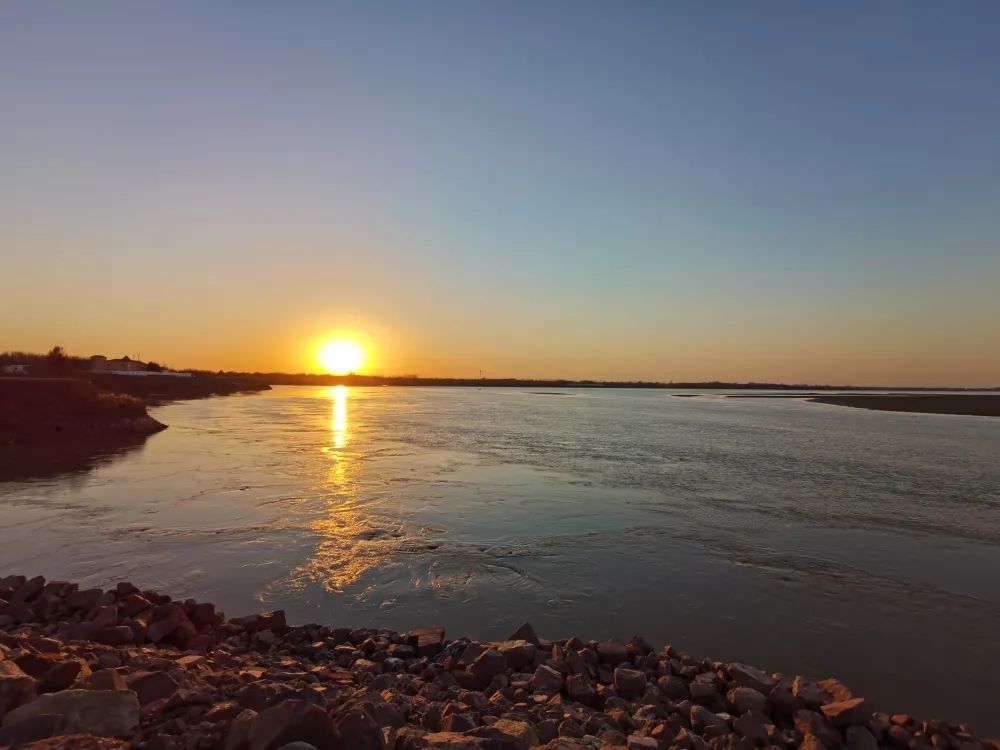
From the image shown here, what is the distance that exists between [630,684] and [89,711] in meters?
5.12

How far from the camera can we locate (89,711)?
14.3ft

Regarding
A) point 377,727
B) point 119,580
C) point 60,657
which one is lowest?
point 119,580

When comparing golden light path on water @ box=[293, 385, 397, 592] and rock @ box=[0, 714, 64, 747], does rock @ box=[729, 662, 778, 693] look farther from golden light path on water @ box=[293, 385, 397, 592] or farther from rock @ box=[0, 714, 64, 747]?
golden light path on water @ box=[293, 385, 397, 592]

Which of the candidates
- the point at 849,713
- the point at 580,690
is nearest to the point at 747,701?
the point at 849,713

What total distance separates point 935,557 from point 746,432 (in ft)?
95.9

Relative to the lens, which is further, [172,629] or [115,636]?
[172,629]

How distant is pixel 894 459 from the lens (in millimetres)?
26594

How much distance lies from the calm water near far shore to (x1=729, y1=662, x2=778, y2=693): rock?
3.80 ft

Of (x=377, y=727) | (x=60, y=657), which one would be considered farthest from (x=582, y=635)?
(x=60, y=657)

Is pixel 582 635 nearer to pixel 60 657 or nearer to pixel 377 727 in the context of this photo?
pixel 377 727

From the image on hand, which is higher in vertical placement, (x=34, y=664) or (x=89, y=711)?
(x=89, y=711)

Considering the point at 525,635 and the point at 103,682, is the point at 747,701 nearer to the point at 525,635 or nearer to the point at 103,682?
the point at 525,635

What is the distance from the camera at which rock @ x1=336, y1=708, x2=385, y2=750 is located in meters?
4.05

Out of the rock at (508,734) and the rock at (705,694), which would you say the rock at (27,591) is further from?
the rock at (705,694)
